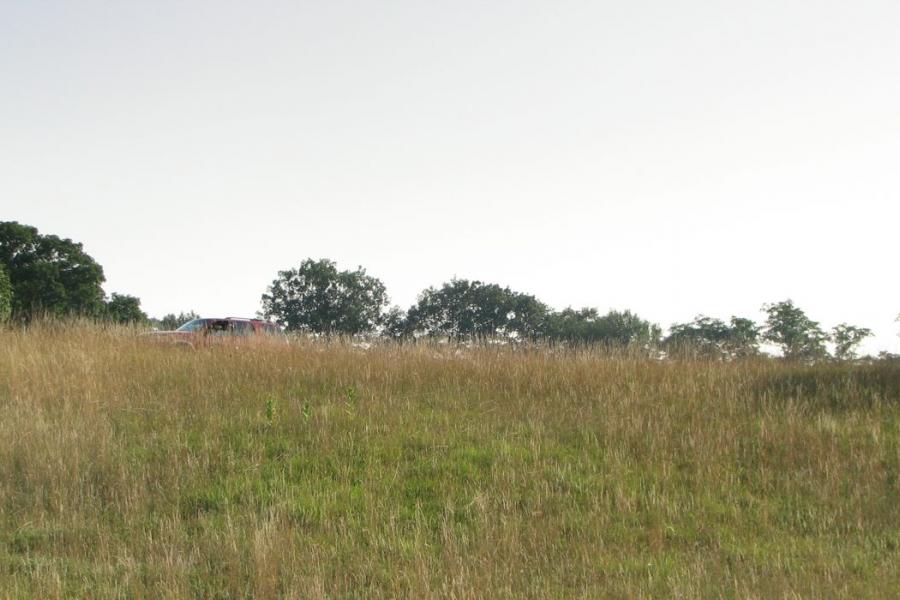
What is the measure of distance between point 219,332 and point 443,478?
11649mm

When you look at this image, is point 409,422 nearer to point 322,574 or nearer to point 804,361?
point 322,574

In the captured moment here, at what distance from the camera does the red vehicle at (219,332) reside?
19.8 metres

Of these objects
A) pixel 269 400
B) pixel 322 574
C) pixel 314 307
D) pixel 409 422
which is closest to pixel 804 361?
pixel 409 422

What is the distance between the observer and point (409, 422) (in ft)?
42.7

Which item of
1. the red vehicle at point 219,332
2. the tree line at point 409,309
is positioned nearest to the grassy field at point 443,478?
the red vehicle at point 219,332

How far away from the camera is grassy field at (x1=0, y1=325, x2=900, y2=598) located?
790cm

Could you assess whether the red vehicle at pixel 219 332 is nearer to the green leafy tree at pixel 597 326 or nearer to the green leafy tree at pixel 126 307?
the green leafy tree at pixel 126 307

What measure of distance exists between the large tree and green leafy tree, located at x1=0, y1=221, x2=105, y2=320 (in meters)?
32.1

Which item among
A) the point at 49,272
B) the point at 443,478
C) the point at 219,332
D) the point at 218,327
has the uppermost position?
the point at 49,272

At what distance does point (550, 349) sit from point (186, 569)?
39.0 ft

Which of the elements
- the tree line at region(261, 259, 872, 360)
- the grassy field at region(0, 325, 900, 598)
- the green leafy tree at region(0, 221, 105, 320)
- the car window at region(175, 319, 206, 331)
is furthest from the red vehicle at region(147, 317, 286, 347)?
the tree line at region(261, 259, 872, 360)

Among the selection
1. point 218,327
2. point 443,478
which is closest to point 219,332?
point 218,327

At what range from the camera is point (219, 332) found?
67.8ft

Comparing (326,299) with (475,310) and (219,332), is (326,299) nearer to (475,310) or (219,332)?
(475,310)
